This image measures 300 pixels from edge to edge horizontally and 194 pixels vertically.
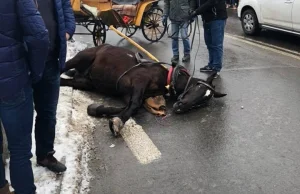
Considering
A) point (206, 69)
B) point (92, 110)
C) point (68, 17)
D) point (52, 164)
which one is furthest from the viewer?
point (206, 69)

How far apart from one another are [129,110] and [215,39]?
8.52ft

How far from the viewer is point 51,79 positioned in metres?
3.10

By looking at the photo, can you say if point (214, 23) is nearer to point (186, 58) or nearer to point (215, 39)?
point (215, 39)

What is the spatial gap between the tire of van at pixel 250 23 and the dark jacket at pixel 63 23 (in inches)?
301

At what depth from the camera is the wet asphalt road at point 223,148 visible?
11.8ft

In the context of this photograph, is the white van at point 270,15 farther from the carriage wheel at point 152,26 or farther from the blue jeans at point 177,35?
the blue jeans at point 177,35

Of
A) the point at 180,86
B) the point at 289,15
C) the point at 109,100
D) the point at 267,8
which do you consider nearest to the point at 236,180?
the point at 180,86

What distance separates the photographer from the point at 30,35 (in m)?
2.41

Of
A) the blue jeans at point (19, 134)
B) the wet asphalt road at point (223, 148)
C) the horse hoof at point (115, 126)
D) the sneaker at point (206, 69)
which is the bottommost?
the wet asphalt road at point (223, 148)

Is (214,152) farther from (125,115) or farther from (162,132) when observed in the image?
(125,115)

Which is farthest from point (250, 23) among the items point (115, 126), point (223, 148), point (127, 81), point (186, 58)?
point (115, 126)

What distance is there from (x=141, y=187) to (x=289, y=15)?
664 cm

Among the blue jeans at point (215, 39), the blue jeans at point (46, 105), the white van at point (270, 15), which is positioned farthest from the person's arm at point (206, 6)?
the blue jeans at point (46, 105)

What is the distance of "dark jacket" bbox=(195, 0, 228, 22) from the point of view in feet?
21.0
